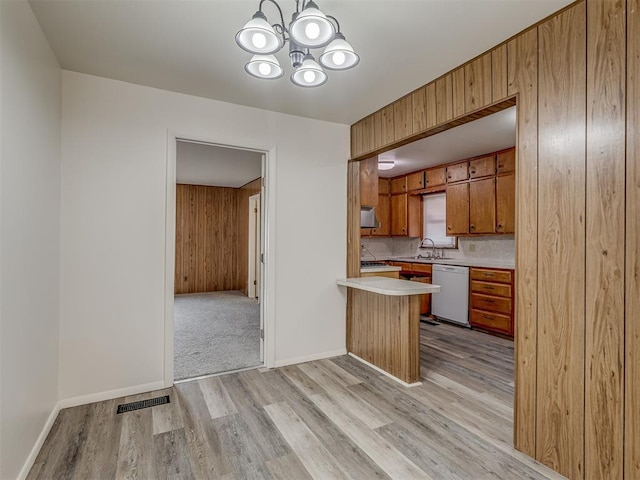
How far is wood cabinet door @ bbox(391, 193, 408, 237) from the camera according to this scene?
6.15 meters

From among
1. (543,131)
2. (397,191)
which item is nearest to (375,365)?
(543,131)

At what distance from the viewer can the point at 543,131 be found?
184 centimetres

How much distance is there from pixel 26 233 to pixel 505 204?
492 centimetres

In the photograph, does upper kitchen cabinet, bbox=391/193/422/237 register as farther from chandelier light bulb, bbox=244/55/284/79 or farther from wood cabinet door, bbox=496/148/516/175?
chandelier light bulb, bbox=244/55/284/79

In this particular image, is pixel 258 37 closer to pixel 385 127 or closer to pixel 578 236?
pixel 385 127

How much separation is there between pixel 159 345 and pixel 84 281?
0.76 m

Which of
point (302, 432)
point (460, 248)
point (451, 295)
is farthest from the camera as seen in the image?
point (460, 248)

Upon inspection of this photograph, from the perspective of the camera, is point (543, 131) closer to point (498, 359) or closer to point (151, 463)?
point (498, 359)

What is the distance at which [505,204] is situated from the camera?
4.52 meters

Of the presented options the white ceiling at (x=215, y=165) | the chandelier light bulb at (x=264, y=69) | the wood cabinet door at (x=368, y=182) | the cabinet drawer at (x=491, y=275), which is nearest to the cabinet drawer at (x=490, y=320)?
the cabinet drawer at (x=491, y=275)

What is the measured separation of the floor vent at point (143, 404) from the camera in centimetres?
244

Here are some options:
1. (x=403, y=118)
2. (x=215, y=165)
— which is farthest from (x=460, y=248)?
(x=215, y=165)

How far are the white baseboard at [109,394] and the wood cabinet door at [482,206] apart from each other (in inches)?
174

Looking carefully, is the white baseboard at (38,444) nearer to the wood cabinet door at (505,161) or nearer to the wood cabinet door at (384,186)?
the wood cabinet door at (505,161)
